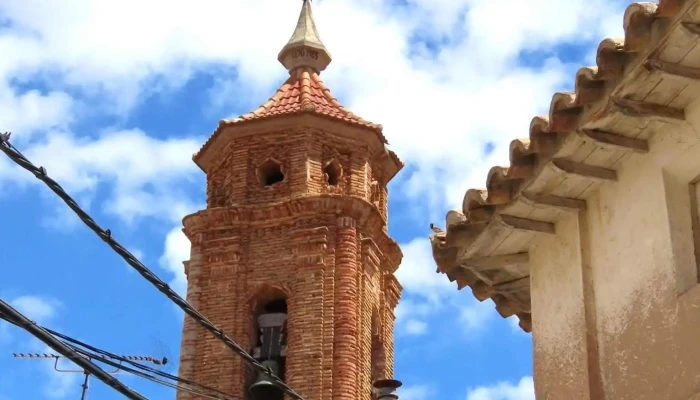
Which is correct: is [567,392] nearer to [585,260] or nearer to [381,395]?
[585,260]

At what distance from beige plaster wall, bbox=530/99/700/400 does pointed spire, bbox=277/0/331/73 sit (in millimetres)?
15806

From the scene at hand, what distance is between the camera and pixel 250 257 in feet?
62.7

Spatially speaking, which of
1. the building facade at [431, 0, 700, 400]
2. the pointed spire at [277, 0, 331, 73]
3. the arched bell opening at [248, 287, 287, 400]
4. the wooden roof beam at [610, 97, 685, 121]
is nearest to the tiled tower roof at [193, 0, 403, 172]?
the pointed spire at [277, 0, 331, 73]

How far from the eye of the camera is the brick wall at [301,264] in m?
17.9

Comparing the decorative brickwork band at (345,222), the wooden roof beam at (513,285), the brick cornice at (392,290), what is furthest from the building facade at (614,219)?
the brick cornice at (392,290)

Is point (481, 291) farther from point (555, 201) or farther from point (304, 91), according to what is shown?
point (304, 91)

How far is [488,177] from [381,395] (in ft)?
9.21

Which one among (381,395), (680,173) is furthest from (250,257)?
(680,173)

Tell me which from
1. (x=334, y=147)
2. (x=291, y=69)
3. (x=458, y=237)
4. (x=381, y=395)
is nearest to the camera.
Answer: (x=458, y=237)

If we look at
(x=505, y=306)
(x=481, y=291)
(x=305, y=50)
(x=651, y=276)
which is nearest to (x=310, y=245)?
(x=305, y=50)

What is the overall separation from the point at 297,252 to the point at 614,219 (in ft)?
41.6

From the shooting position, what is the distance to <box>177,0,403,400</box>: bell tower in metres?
18.0

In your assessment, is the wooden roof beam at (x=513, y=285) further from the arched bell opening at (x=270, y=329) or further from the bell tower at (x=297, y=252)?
the arched bell opening at (x=270, y=329)

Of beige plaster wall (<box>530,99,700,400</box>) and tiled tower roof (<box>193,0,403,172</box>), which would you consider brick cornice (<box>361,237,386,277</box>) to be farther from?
beige plaster wall (<box>530,99,700,400</box>)
